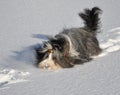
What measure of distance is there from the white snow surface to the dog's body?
0.57 ft

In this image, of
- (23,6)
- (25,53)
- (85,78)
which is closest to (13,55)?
(25,53)

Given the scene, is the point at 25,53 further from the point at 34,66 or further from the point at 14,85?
the point at 14,85

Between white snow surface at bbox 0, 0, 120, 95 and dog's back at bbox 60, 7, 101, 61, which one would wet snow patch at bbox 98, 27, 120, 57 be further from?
dog's back at bbox 60, 7, 101, 61

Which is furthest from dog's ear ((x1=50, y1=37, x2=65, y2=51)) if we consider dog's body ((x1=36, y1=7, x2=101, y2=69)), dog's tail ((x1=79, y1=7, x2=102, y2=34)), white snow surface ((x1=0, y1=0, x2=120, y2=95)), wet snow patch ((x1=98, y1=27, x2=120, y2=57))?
dog's tail ((x1=79, y1=7, x2=102, y2=34))

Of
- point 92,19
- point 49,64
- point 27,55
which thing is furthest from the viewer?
point 92,19

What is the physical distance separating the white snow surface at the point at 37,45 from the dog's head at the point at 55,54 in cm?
17

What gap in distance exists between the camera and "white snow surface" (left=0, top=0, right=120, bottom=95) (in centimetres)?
509

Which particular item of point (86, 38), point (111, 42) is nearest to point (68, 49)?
point (86, 38)

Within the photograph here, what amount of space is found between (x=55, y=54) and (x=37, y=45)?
120 cm

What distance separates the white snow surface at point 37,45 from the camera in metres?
5.09

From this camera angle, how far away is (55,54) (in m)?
6.45

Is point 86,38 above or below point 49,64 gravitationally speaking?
above

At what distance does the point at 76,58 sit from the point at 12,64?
3.46ft

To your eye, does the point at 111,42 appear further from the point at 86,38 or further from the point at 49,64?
the point at 49,64
